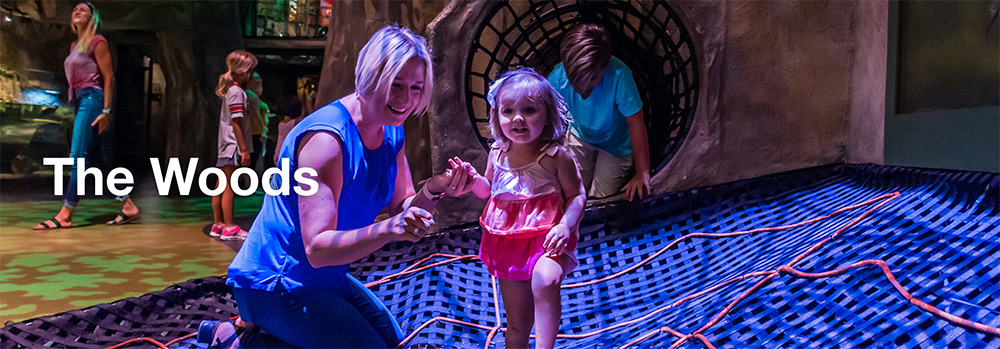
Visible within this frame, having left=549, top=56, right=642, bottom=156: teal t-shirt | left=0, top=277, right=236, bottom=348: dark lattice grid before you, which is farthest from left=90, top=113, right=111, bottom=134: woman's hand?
left=549, top=56, right=642, bottom=156: teal t-shirt

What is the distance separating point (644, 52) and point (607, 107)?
804 mm

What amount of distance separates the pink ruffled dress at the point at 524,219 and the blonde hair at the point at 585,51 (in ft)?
2.96

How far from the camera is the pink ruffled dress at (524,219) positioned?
1.53 metres

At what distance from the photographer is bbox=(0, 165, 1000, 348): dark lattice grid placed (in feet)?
4.79

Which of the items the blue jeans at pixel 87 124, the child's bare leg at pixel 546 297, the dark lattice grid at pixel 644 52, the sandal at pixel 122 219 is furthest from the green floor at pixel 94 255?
the child's bare leg at pixel 546 297

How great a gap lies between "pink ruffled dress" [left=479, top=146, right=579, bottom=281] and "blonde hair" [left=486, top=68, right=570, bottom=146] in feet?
0.16

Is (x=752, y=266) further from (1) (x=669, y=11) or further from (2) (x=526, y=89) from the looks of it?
(1) (x=669, y=11)

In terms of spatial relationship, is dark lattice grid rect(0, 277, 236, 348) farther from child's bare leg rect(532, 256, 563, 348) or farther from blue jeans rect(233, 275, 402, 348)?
child's bare leg rect(532, 256, 563, 348)

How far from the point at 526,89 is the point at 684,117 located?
1.61 meters

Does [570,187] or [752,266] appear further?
[752,266]

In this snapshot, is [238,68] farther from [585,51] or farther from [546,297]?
[546,297]

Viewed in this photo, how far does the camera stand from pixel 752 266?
6.76 feet

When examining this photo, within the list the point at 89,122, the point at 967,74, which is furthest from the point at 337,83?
the point at 967,74

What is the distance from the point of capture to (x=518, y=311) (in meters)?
1.58
